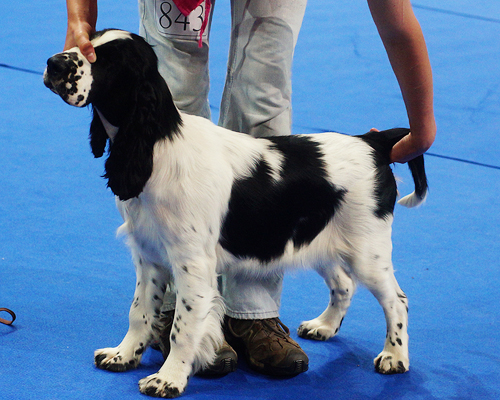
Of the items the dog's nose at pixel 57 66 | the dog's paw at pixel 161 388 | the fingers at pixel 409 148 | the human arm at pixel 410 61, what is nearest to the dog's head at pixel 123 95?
the dog's nose at pixel 57 66

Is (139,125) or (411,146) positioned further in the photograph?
(411,146)

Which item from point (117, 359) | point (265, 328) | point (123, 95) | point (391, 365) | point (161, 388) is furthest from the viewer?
point (265, 328)

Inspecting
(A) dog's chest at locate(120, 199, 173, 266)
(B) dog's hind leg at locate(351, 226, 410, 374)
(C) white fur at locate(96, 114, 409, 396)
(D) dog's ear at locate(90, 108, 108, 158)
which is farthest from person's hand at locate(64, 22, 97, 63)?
(B) dog's hind leg at locate(351, 226, 410, 374)

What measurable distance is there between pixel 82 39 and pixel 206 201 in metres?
0.64

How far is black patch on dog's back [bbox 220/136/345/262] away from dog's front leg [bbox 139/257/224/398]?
16 cm

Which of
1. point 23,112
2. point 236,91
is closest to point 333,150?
point 236,91

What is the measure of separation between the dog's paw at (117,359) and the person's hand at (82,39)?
1.10m

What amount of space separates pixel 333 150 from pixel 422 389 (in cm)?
94

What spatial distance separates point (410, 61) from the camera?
7.86 ft

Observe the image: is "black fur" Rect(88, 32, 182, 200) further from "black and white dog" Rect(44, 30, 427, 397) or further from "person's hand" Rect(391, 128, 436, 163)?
"person's hand" Rect(391, 128, 436, 163)

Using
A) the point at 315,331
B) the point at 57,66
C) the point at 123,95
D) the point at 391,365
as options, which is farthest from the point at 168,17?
the point at 391,365

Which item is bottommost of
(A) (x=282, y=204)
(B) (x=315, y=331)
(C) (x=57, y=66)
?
(B) (x=315, y=331)

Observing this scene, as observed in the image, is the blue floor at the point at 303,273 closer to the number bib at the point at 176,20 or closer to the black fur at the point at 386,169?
the black fur at the point at 386,169

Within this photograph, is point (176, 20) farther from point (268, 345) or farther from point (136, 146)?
point (268, 345)
